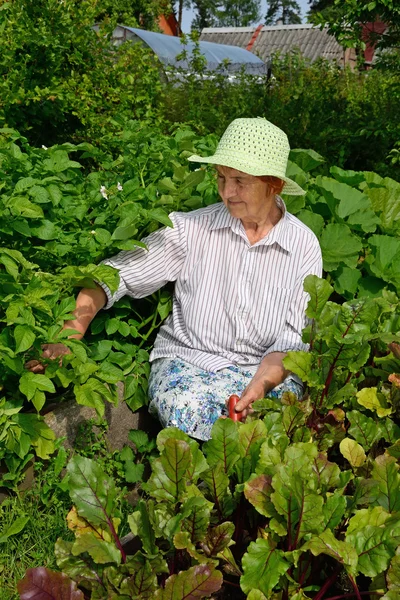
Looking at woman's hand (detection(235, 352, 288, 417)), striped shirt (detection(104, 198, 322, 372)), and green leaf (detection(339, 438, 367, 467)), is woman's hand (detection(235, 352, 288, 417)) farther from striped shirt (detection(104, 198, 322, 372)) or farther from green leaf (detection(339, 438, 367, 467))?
green leaf (detection(339, 438, 367, 467))

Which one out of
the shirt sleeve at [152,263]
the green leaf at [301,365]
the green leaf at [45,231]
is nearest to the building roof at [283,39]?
the shirt sleeve at [152,263]

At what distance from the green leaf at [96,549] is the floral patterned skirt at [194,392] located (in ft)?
4.24

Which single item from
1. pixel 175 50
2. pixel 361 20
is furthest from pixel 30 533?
pixel 175 50

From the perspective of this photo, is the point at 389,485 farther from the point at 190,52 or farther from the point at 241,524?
the point at 190,52

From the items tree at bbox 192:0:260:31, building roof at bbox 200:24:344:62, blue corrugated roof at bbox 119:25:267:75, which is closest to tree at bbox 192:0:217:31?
tree at bbox 192:0:260:31

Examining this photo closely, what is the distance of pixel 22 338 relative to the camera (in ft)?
7.28

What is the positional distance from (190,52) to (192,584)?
17.0 metres

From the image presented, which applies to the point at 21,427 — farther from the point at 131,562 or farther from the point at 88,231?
the point at 131,562

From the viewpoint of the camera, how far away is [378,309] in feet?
7.41

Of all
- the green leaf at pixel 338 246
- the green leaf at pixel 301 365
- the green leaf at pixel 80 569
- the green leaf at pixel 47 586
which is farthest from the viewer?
the green leaf at pixel 338 246

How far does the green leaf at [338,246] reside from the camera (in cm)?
332

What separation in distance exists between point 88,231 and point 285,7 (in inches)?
3092

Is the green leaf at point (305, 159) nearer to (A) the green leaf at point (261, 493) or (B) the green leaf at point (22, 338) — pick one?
(B) the green leaf at point (22, 338)

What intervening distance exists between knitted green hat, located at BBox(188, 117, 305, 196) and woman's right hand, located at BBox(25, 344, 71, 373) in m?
Answer: 0.89
